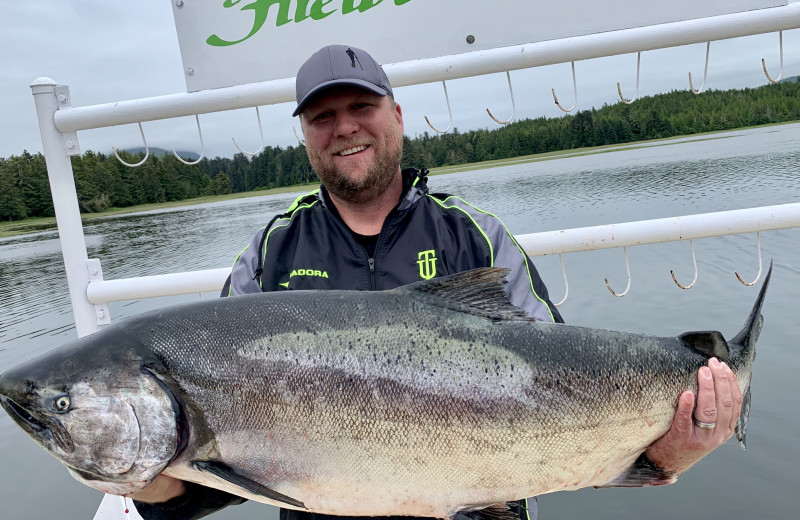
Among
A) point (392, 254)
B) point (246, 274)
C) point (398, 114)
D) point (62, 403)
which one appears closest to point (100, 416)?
point (62, 403)

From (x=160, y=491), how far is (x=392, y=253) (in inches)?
58.3

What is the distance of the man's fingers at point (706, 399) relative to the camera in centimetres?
213

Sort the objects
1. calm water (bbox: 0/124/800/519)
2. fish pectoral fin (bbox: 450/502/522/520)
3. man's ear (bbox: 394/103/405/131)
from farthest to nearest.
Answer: calm water (bbox: 0/124/800/519)
man's ear (bbox: 394/103/405/131)
fish pectoral fin (bbox: 450/502/522/520)

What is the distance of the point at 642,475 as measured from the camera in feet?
7.10

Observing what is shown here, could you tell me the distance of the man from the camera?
2.72m

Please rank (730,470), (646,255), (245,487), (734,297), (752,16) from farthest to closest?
1. (646,255)
2. (734,297)
3. (730,470)
4. (752,16)
5. (245,487)

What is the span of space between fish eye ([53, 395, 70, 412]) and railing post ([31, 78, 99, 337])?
2.17 metres

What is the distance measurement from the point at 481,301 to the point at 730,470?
405cm

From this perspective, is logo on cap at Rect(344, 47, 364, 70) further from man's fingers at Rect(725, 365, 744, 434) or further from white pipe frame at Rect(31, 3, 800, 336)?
man's fingers at Rect(725, 365, 744, 434)

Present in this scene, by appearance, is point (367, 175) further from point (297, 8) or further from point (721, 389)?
point (721, 389)

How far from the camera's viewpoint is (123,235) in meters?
29.4

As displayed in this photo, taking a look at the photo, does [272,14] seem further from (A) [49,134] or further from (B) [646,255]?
(B) [646,255]

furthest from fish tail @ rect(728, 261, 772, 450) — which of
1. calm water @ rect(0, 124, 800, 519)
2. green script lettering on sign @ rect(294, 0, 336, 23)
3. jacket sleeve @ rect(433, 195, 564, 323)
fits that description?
green script lettering on sign @ rect(294, 0, 336, 23)

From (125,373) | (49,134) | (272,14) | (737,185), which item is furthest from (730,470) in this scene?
(737,185)
